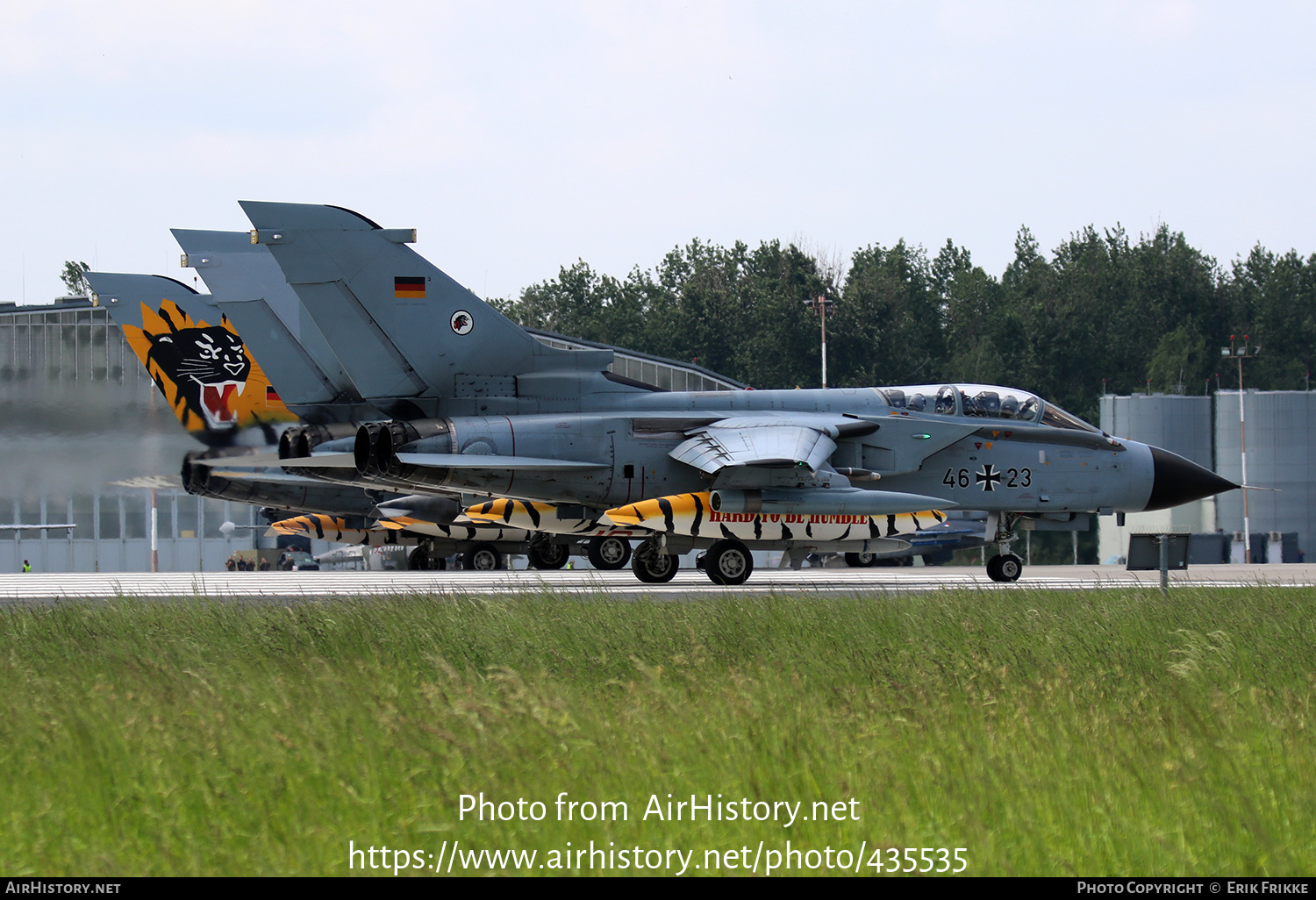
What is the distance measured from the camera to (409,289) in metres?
17.9

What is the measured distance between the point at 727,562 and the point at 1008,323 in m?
62.8

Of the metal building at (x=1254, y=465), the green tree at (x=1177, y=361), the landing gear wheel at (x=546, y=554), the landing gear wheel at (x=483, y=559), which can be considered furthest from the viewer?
the green tree at (x=1177, y=361)

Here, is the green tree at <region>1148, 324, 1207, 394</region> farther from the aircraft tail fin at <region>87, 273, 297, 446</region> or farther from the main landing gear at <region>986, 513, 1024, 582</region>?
the aircraft tail fin at <region>87, 273, 297, 446</region>

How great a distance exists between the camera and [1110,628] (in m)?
10.3

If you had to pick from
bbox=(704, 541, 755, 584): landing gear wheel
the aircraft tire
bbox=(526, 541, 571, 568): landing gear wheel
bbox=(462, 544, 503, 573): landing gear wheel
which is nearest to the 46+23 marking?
bbox=(704, 541, 755, 584): landing gear wheel

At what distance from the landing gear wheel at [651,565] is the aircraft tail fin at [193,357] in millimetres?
6407

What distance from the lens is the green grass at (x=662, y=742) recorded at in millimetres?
4633

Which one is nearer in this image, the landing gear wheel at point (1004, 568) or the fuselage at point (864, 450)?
the fuselage at point (864, 450)

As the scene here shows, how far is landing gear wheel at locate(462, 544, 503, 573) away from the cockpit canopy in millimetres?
12396

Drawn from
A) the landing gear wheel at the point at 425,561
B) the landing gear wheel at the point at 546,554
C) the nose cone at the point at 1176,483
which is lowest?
the landing gear wheel at the point at 425,561

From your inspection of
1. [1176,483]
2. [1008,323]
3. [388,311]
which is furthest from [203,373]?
[1008,323]

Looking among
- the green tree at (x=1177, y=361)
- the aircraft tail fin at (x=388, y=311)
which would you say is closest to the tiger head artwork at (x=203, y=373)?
the aircraft tail fin at (x=388, y=311)

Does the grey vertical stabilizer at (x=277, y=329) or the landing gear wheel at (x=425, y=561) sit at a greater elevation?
the grey vertical stabilizer at (x=277, y=329)

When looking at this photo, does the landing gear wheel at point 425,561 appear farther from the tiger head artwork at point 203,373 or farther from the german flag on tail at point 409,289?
the german flag on tail at point 409,289
